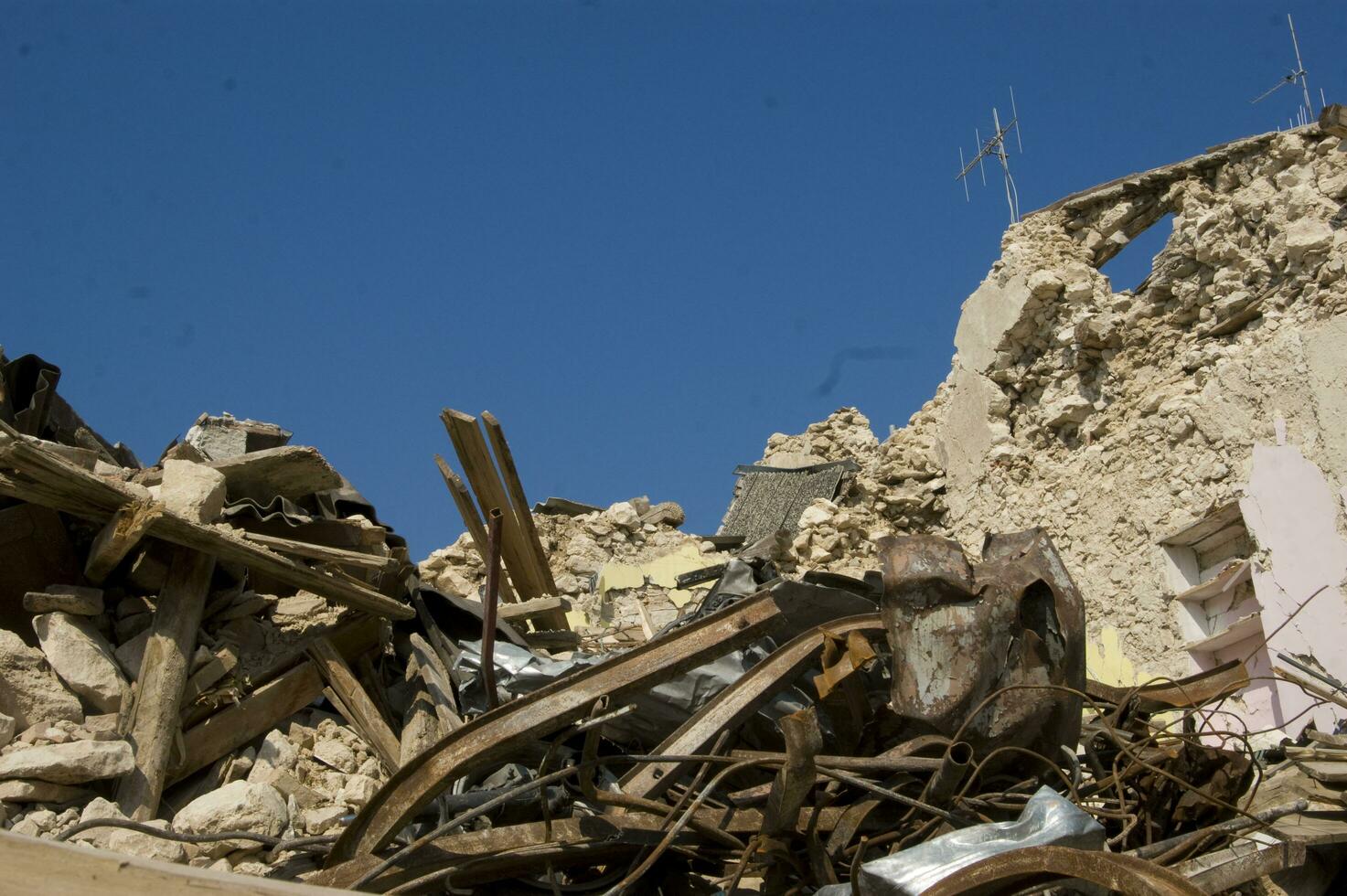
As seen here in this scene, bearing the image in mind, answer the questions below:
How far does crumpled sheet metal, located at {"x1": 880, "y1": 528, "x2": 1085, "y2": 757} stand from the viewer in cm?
431

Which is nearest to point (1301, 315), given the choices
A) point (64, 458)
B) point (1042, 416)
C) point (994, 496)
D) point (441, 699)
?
point (1042, 416)

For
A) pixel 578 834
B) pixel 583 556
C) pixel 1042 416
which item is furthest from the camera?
pixel 583 556

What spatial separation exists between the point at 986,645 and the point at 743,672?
4.10ft

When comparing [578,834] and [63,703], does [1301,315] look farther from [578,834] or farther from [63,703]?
[63,703]

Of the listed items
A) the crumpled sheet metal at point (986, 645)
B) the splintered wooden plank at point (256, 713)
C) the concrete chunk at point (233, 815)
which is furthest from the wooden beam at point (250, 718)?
the crumpled sheet metal at point (986, 645)

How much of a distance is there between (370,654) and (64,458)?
1832 mm

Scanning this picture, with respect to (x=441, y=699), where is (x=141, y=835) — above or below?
below

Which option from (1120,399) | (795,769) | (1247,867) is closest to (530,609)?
(795,769)

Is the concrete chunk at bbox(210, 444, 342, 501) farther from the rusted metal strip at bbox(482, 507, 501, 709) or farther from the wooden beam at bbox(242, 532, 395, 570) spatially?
the rusted metal strip at bbox(482, 507, 501, 709)

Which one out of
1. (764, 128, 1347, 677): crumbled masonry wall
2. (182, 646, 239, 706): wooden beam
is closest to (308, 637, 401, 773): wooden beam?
(182, 646, 239, 706): wooden beam

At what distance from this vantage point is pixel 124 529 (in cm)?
531

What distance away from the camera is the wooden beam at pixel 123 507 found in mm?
5074

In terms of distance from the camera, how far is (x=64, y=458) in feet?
17.4

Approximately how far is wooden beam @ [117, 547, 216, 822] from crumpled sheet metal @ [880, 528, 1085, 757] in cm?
312
